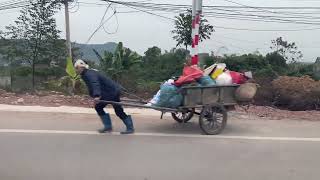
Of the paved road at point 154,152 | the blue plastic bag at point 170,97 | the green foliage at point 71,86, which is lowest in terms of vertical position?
the paved road at point 154,152

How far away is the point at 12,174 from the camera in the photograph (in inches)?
255

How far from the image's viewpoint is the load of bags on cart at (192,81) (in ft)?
30.5

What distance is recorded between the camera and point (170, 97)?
30.4ft

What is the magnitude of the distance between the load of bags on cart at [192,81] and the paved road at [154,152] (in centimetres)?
63

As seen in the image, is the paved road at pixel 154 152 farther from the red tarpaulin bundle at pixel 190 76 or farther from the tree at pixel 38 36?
the tree at pixel 38 36

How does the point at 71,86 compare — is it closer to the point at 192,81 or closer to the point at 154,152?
the point at 192,81

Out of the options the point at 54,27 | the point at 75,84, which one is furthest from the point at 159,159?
the point at 54,27

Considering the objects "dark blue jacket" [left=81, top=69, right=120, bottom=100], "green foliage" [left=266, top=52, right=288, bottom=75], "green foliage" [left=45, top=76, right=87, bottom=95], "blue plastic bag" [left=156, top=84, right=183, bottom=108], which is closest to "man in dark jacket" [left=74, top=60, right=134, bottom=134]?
"dark blue jacket" [left=81, top=69, right=120, bottom=100]

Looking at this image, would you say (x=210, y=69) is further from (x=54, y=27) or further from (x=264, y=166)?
(x=54, y=27)

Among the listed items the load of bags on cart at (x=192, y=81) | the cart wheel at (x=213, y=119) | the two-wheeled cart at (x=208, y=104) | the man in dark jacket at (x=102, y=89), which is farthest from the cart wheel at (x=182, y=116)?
the man in dark jacket at (x=102, y=89)

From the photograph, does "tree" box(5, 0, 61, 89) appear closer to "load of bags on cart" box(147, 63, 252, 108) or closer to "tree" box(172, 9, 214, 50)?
"tree" box(172, 9, 214, 50)

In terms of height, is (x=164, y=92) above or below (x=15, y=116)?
above

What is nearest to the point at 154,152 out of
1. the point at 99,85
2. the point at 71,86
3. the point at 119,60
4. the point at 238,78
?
the point at 99,85

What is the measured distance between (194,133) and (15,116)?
3.98 m
